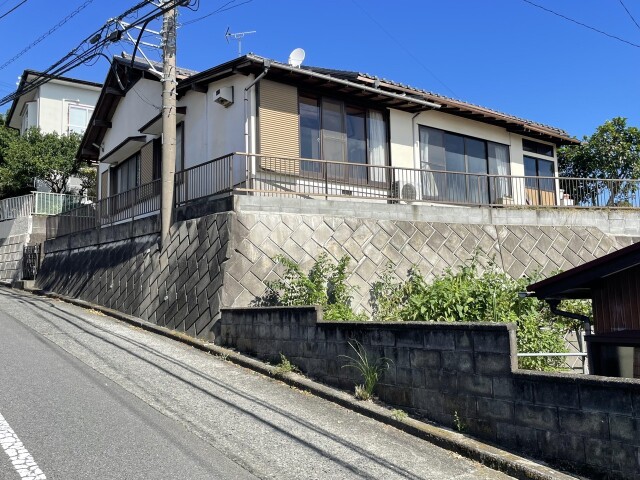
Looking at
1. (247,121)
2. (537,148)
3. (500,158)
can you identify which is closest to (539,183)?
(500,158)

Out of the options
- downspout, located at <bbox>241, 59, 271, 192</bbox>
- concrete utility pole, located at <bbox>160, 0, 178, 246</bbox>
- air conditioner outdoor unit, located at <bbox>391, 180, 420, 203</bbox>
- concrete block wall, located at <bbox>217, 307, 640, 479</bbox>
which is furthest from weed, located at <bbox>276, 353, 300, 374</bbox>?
air conditioner outdoor unit, located at <bbox>391, 180, 420, 203</bbox>

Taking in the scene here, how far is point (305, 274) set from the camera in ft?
35.6

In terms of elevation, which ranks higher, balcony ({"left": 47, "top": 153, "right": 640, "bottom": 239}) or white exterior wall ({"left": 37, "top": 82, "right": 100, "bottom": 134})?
white exterior wall ({"left": 37, "top": 82, "right": 100, "bottom": 134})

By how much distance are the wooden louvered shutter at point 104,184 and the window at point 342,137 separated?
1033cm

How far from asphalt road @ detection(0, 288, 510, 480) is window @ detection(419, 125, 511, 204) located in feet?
26.7

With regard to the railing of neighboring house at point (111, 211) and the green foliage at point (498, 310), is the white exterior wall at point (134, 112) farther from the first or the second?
the green foliage at point (498, 310)

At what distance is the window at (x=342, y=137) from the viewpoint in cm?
1374

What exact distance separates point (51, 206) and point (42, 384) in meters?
17.4

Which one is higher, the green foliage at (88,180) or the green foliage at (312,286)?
the green foliage at (88,180)

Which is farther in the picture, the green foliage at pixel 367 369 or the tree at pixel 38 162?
the tree at pixel 38 162

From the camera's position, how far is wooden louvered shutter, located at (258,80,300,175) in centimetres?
1276

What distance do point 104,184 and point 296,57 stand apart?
11127mm

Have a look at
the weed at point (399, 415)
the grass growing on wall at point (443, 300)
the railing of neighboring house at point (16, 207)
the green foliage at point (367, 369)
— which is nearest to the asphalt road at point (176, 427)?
the weed at point (399, 415)

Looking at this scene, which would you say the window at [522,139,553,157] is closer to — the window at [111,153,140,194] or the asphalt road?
the window at [111,153,140,194]
